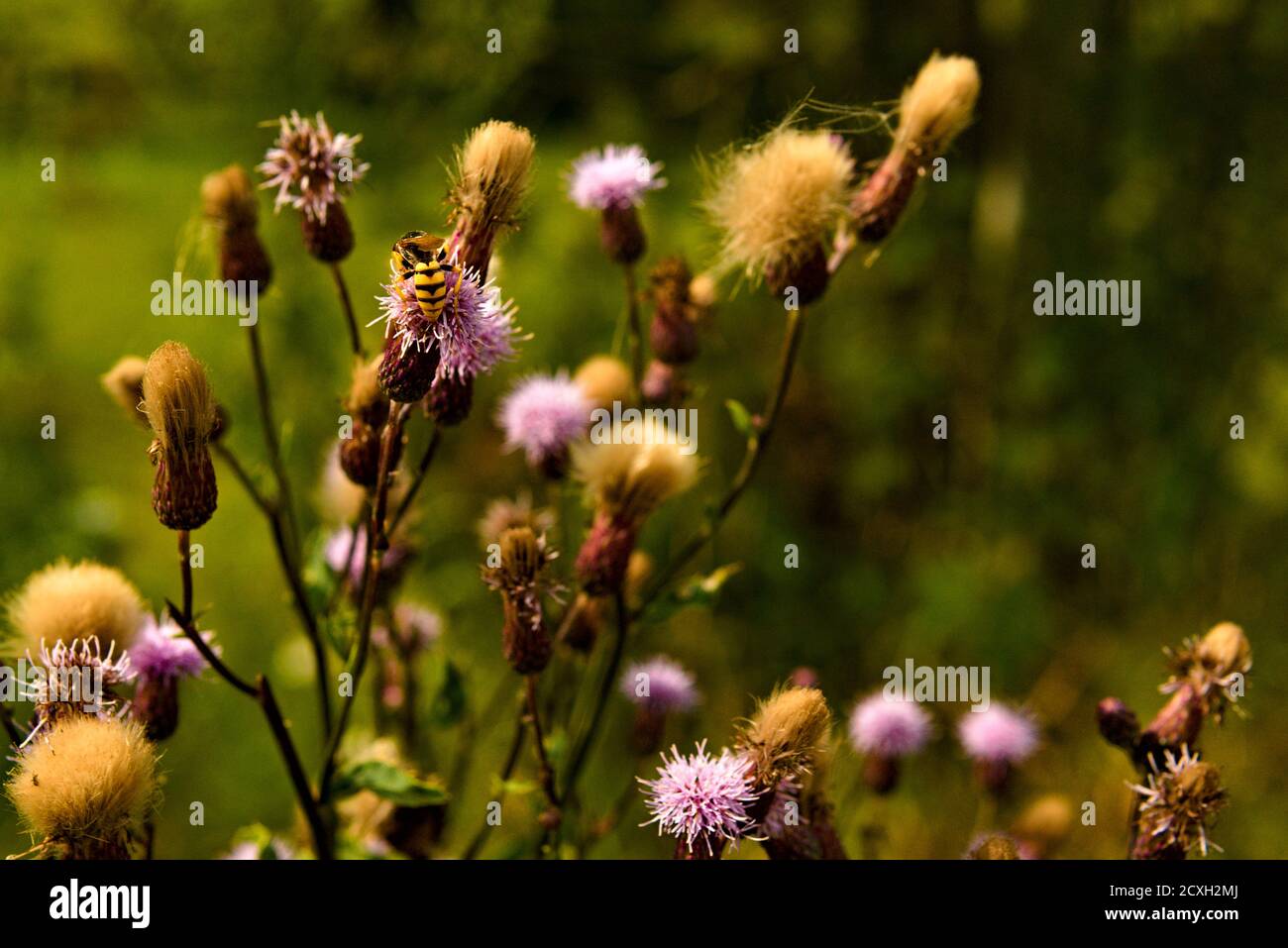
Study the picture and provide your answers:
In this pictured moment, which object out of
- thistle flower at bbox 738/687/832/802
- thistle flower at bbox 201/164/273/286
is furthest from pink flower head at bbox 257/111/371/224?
thistle flower at bbox 738/687/832/802

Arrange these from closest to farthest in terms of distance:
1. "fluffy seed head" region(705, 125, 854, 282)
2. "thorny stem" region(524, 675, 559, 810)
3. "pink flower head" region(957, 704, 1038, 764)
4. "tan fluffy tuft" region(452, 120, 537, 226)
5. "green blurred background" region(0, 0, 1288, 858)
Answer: "tan fluffy tuft" region(452, 120, 537, 226) → "thorny stem" region(524, 675, 559, 810) → "fluffy seed head" region(705, 125, 854, 282) → "pink flower head" region(957, 704, 1038, 764) → "green blurred background" region(0, 0, 1288, 858)

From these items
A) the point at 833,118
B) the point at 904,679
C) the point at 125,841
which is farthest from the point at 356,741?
the point at 904,679

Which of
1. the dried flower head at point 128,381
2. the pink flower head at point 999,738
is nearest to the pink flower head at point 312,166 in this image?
the dried flower head at point 128,381

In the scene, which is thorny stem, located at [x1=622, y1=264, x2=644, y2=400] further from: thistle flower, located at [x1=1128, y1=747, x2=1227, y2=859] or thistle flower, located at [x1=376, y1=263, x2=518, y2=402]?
thistle flower, located at [x1=1128, y1=747, x2=1227, y2=859]

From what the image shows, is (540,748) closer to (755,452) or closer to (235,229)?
(755,452)

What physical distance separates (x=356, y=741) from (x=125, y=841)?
50 cm

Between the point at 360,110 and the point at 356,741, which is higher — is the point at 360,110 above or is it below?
above

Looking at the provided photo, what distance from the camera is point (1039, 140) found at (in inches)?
115

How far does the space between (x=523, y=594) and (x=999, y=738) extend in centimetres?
71

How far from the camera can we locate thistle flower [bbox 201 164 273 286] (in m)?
1.12

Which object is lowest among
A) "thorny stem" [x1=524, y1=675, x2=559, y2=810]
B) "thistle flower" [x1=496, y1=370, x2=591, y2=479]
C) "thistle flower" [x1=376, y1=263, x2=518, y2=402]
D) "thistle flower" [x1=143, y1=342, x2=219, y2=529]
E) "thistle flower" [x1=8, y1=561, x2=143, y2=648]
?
"thorny stem" [x1=524, y1=675, x2=559, y2=810]

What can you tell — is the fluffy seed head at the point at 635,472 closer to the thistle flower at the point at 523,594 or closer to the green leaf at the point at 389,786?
the thistle flower at the point at 523,594

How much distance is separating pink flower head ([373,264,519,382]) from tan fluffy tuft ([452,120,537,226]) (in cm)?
5

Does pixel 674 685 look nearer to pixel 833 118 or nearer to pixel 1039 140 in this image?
pixel 833 118
